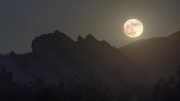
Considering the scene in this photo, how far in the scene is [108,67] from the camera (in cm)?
18525

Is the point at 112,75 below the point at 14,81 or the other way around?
the other way around

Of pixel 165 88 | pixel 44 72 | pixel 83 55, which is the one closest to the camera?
pixel 165 88

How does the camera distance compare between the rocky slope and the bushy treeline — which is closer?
the bushy treeline

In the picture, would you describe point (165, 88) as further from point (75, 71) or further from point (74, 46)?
point (74, 46)

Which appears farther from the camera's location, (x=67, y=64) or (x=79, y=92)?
(x=67, y=64)

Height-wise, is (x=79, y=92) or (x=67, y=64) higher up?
(x=67, y=64)

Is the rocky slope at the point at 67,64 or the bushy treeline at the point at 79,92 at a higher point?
the rocky slope at the point at 67,64

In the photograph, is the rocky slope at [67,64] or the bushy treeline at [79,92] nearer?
the bushy treeline at [79,92]

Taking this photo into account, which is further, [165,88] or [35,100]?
[165,88]

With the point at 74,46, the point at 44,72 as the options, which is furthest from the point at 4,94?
the point at 74,46

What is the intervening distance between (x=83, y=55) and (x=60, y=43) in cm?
1226

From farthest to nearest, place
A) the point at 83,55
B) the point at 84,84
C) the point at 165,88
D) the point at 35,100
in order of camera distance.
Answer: the point at 83,55 < the point at 84,84 < the point at 165,88 < the point at 35,100

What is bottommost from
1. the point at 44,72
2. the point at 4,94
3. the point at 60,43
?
the point at 4,94

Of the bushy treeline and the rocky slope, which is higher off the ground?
the rocky slope
